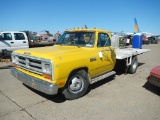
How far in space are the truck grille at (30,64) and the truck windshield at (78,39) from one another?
5.43ft

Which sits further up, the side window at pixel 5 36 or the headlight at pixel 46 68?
the side window at pixel 5 36

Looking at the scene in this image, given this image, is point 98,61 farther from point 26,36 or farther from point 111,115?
point 26,36

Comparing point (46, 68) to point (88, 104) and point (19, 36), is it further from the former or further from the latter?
point (19, 36)

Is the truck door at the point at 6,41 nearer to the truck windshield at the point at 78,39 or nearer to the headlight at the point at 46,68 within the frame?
the truck windshield at the point at 78,39

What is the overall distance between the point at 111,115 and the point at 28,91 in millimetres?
2791

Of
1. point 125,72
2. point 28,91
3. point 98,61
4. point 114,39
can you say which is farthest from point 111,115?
point 125,72

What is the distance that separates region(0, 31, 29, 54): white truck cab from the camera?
11.6 metres

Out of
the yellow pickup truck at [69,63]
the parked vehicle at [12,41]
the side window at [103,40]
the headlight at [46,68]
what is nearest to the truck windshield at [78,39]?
the yellow pickup truck at [69,63]

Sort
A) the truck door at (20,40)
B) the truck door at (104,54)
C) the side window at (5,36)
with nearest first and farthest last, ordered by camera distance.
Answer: the truck door at (104,54)
the side window at (5,36)
the truck door at (20,40)

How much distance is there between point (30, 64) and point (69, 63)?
1160mm

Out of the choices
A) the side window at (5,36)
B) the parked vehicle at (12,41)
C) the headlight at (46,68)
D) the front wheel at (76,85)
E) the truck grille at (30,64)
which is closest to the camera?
the headlight at (46,68)

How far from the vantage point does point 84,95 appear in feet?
17.1

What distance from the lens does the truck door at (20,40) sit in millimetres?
12125

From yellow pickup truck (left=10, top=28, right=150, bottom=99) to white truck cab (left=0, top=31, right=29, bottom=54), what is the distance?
22.8 feet
